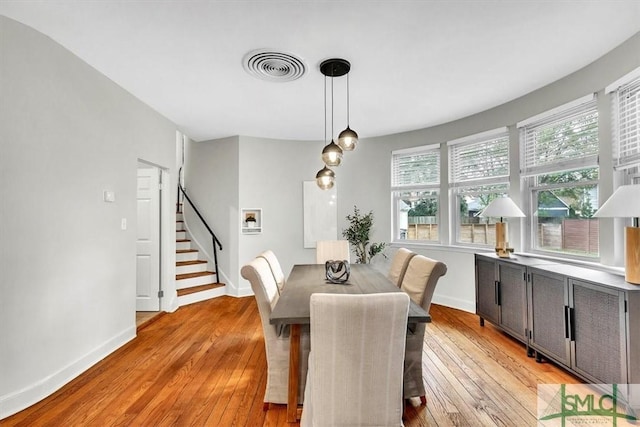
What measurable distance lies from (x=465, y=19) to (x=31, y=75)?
3030mm

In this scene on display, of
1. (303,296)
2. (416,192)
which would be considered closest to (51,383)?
(303,296)

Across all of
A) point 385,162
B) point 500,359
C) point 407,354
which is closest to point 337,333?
point 407,354

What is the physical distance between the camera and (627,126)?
2574mm

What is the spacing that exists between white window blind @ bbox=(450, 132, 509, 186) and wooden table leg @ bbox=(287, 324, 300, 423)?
3355 millimetres

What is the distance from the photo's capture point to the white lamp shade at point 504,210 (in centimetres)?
331

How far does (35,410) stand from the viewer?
2.10 m

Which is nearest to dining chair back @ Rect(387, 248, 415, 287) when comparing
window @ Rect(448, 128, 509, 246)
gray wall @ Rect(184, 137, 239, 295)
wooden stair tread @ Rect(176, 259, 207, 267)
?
window @ Rect(448, 128, 509, 246)

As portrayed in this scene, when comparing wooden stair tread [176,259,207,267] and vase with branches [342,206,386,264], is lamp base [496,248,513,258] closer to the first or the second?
vase with branches [342,206,386,264]

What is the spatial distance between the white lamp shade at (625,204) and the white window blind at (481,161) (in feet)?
6.36

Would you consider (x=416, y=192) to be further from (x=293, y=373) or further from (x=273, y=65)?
(x=293, y=373)

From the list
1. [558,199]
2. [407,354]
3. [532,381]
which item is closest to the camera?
[407,354]

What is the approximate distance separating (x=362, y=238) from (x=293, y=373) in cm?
324

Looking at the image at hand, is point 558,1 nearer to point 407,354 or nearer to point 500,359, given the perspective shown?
point 407,354

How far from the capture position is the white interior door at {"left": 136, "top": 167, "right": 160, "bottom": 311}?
13.7ft
